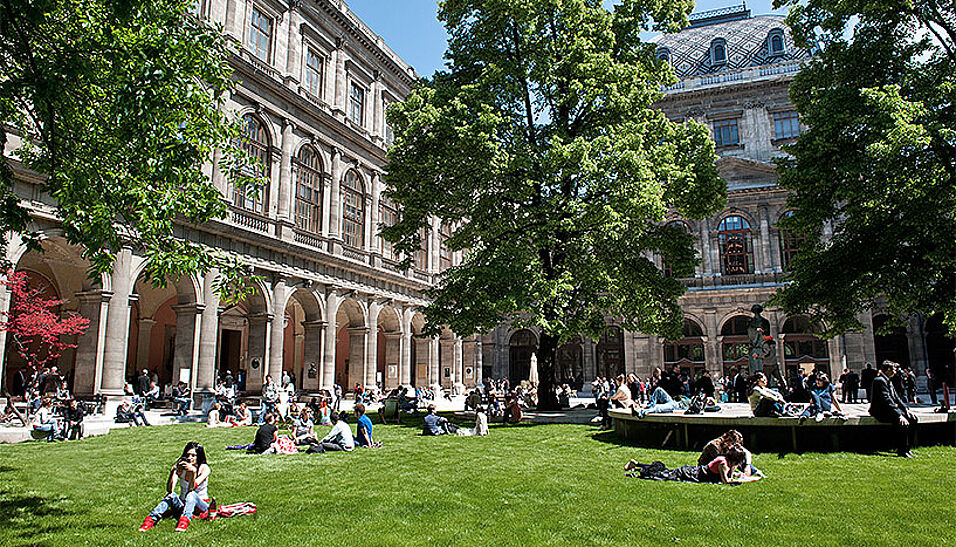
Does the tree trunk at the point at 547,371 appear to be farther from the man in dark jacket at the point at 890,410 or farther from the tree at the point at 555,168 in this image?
the man in dark jacket at the point at 890,410

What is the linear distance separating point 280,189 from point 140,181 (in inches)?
818

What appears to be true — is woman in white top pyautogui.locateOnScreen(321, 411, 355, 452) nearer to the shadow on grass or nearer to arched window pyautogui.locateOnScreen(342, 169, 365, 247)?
the shadow on grass

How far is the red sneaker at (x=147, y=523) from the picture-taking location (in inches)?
276

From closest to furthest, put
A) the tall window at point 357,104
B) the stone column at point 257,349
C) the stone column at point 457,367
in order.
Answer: the stone column at point 257,349
the tall window at point 357,104
the stone column at point 457,367

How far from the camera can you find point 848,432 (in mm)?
11961

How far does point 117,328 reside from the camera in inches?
822

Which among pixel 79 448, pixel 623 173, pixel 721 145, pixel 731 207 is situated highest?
pixel 721 145

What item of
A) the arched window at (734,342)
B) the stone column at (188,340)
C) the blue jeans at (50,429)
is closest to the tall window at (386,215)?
the stone column at (188,340)

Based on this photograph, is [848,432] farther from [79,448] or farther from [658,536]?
[79,448]

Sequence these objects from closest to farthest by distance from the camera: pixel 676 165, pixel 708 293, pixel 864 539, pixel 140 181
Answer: pixel 864 539, pixel 140 181, pixel 676 165, pixel 708 293

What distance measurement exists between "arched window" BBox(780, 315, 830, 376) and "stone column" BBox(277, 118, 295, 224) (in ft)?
102

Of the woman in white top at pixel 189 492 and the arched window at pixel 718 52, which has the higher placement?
the arched window at pixel 718 52

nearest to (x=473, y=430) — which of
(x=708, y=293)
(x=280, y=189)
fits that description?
(x=280, y=189)

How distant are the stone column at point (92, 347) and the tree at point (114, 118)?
13.5 m
